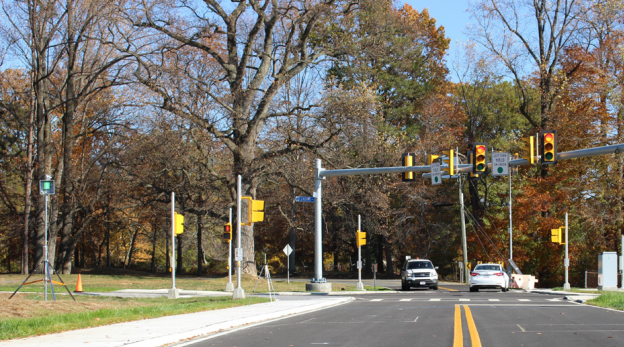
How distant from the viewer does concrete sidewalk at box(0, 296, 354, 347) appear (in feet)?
34.6

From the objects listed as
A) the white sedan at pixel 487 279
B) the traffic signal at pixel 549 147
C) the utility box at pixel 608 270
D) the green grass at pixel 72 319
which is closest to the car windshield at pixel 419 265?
the white sedan at pixel 487 279

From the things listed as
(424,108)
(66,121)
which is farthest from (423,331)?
(424,108)

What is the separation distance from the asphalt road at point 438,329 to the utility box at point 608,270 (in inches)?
510

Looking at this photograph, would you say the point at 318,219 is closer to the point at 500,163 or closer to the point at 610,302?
the point at 500,163

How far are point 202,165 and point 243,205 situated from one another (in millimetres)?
3812

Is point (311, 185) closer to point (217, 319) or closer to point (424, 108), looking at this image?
point (424, 108)

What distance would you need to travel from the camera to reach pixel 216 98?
32.1 metres

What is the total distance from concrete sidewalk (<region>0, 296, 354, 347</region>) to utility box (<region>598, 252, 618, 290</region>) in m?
19.1

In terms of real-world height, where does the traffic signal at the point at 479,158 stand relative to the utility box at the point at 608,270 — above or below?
A: above

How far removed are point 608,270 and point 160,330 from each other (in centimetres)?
2534

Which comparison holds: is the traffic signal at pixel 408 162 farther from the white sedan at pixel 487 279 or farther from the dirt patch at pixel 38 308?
the dirt patch at pixel 38 308

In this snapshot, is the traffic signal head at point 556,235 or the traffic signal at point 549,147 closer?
the traffic signal at point 549,147

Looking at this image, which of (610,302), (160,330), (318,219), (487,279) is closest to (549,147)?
(610,302)

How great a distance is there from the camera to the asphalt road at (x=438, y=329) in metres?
11.2
